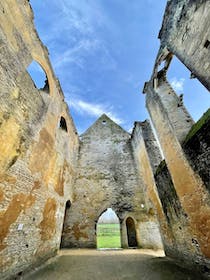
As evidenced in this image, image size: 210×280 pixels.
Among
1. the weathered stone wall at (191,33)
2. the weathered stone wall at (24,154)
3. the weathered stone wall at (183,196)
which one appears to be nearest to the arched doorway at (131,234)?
the weathered stone wall at (183,196)

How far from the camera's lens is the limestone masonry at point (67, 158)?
12.1 ft

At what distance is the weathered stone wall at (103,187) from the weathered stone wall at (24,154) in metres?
2.01

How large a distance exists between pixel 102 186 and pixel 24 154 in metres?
6.10

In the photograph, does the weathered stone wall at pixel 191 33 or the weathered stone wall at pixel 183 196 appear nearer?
the weathered stone wall at pixel 183 196

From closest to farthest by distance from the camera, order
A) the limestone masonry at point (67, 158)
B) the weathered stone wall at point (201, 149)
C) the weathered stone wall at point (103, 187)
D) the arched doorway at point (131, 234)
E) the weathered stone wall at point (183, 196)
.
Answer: the weathered stone wall at point (201, 149), the weathered stone wall at point (183, 196), the limestone masonry at point (67, 158), the weathered stone wall at point (103, 187), the arched doorway at point (131, 234)

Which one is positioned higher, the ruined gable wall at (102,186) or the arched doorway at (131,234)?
Answer: the ruined gable wall at (102,186)

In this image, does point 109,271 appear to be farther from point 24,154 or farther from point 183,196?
point 24,154


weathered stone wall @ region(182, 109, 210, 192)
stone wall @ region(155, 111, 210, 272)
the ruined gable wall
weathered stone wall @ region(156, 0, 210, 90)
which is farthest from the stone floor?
weathered stone wall @ region(156, 0, 210, 90)

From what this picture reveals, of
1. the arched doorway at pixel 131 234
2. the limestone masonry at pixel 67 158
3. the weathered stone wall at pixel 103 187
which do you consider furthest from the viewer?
the arched doorway at pixel 131 234

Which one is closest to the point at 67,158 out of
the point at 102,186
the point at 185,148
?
the point at 102,186

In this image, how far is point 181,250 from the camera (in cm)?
444

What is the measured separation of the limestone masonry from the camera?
3701mm

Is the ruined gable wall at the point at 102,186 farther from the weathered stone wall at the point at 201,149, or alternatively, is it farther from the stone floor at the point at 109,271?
the weathered stone wall at the point at 201,149

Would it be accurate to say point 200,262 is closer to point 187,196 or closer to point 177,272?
point 177,272
